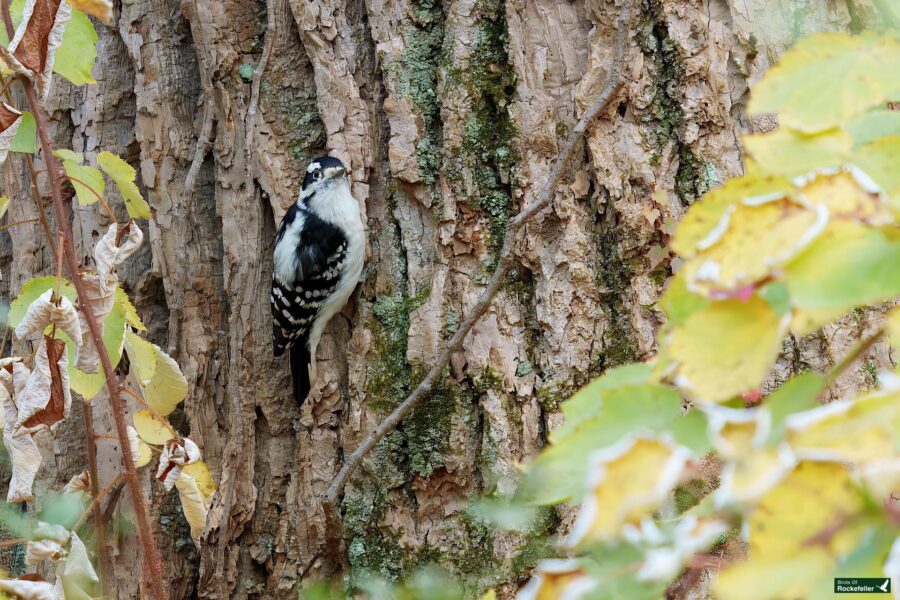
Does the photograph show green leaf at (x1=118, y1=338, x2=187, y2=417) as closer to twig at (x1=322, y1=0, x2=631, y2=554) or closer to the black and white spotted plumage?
twig at (x1=322, y1=0, x2=631, y2=554)

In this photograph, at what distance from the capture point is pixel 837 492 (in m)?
0.59

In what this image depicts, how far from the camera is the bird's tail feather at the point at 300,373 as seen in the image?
271cm

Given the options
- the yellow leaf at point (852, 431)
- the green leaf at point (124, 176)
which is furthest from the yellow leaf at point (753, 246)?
the green leaf at point (124, 176)

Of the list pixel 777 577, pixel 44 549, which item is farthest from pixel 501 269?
pixel 777 577

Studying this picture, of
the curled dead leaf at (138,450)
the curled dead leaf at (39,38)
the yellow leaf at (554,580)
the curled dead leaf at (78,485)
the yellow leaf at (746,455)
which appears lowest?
the curled dead leaf at (78,485)

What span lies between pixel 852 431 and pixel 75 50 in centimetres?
160

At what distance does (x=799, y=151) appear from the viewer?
27.7 inches

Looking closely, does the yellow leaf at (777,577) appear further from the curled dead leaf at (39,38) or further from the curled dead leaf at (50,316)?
the curled dead leaf at (39,38)

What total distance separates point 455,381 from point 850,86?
1841 mm

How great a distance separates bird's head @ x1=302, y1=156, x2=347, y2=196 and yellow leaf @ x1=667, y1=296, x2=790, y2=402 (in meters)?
2.15

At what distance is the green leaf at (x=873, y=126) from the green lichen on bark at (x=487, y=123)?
5.53 feet

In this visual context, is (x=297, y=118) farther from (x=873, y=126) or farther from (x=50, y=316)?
(x=873, y=126)

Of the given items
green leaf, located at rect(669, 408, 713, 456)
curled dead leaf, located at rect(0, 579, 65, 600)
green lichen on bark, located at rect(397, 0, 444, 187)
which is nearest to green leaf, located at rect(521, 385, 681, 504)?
green leaf, located at rect(669, 408, 713, 456)

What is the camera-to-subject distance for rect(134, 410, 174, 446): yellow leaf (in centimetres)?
197
